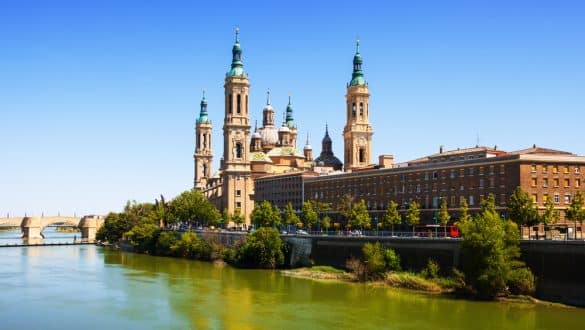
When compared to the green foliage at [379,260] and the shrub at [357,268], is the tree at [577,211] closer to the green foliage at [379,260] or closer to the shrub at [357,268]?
the green foliage at [379,260]

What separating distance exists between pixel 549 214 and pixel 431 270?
51.3ft

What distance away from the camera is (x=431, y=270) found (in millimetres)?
69125

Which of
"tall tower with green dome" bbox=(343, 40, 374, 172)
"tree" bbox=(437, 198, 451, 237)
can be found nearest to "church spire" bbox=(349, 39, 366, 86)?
"tall tower with green dome" bbox=(343, 40, 374, 172)

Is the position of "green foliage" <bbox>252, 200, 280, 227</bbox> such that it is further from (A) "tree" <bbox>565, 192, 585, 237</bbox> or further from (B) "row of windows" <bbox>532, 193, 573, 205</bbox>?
(A) "tree" <bbox>565, 192, 585, 237</bbox>

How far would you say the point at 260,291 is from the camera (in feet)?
236

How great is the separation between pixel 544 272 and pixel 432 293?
1073cm

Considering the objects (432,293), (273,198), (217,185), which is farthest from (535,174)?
(217,185)

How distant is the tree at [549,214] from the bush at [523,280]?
17.0m

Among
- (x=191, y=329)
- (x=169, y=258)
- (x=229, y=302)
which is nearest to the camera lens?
(x=191, y=329)

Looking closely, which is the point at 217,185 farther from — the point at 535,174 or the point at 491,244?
the point at 491,244

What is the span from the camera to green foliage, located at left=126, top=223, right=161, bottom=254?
132 m

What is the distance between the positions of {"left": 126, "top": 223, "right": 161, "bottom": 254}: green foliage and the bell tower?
20.1m

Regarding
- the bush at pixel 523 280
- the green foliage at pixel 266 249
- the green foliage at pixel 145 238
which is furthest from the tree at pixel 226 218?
the bush at pixel 523 280

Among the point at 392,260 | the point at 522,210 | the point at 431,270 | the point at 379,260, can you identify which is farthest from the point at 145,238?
the point at 522,210
